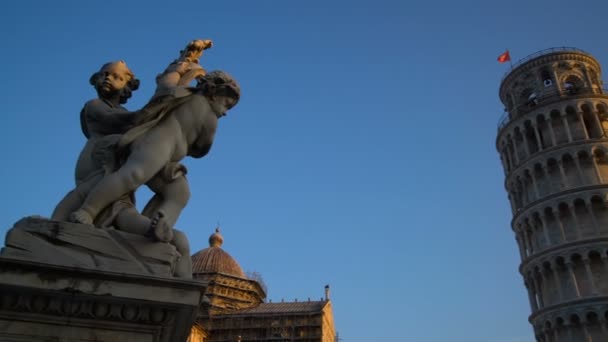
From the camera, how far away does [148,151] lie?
4.34m

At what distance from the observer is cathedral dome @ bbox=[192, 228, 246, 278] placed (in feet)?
207

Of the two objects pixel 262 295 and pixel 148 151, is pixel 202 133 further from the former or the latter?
pixel 262 295

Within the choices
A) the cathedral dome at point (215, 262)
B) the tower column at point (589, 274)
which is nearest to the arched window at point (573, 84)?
the tower column at point (589, 274)

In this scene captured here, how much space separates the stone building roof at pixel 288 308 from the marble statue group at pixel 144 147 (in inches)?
2050

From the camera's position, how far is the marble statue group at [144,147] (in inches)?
160

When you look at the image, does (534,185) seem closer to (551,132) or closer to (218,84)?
(551,132)

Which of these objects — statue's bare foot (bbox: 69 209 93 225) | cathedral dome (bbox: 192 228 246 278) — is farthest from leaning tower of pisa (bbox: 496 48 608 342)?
statue's bare foot (bbox: 69 209 93 225)

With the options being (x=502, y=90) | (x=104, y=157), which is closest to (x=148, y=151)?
(x=104, y=157)

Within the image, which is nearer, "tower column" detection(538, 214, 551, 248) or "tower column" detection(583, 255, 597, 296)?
"tower column" detection(583, 255, 597, 296)

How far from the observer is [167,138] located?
4.50 metres

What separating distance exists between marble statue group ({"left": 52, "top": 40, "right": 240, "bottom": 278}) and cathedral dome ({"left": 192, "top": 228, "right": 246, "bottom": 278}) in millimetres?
58580

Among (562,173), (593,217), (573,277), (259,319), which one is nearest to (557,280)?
(573,277)

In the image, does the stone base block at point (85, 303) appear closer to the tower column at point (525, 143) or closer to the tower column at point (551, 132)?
the tower column at point (551, 132)

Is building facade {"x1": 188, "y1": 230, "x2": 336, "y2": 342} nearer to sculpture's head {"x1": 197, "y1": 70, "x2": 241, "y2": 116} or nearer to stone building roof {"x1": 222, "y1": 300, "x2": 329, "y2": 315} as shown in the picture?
stone building roof {"x1": 222, "y1": 300, "x2": 329, "y2": 315}
